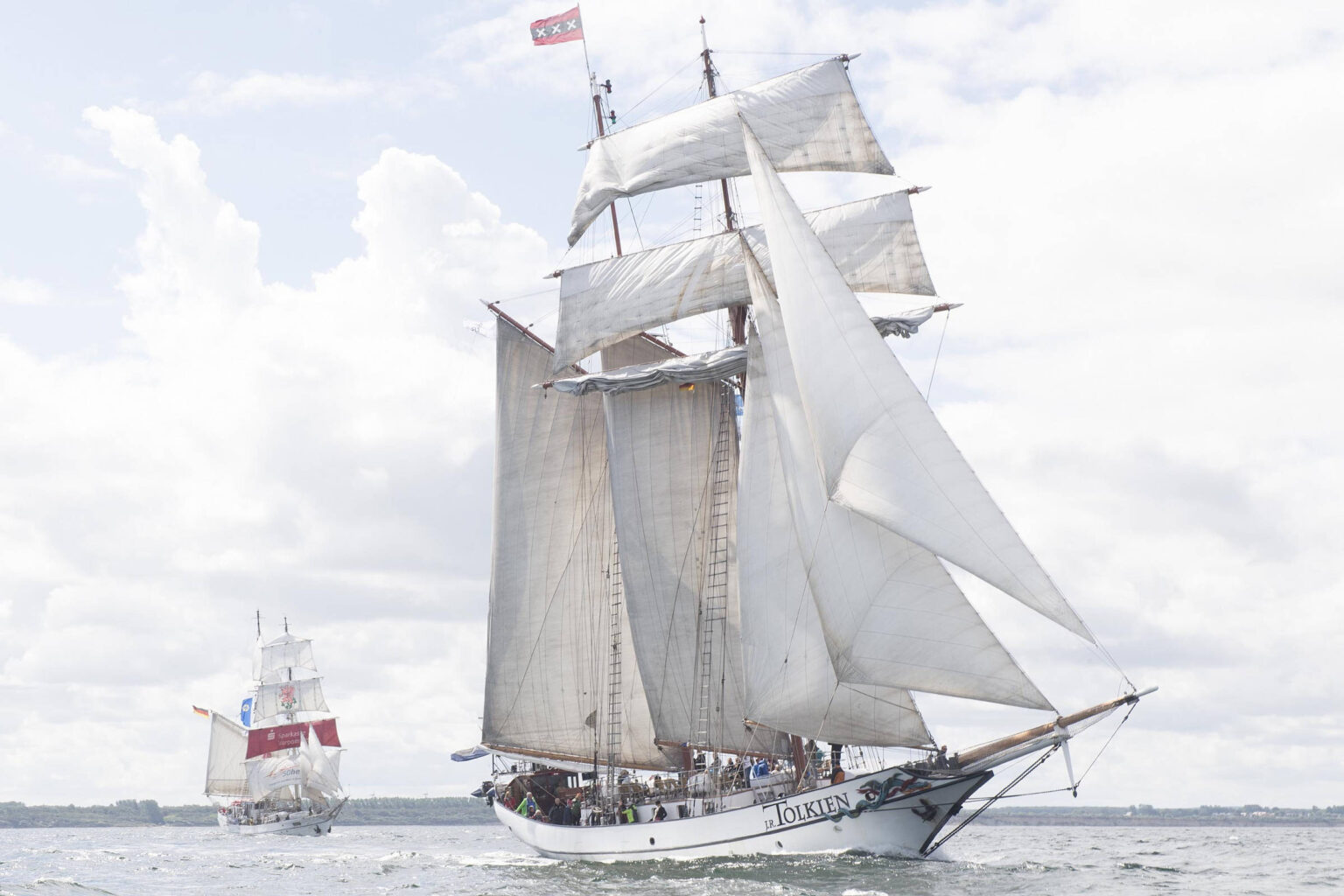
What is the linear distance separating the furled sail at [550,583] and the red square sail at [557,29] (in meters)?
12.4

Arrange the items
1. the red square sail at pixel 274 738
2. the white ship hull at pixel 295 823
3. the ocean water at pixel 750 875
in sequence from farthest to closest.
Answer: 1. the red square sail at pixel 274 738
2. the white ship hull at pixel 295 823
3. the ocean water at pixel 750 875

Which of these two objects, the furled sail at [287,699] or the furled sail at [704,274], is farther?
the furled sail at [287,699]

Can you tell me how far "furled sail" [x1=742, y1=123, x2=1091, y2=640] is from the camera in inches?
1473

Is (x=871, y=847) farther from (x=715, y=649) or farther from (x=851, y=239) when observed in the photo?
(x=851, y=239)

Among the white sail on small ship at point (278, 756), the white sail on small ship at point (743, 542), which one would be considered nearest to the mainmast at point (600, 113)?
the white sail on small ship at point (743, 542)

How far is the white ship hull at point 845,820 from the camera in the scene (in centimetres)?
4316

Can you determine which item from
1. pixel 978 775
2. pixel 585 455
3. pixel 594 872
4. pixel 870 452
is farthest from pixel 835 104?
pixel 594 872

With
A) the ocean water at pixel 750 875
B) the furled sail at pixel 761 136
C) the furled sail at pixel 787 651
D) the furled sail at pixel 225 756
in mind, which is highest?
the furled sail at pixel 761 136

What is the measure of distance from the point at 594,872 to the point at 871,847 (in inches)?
411

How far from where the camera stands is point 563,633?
59.6 m

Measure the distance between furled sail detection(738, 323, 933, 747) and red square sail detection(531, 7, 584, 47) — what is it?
21984mm

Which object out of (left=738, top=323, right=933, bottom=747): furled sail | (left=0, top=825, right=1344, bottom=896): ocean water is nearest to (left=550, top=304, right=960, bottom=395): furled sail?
(left=738, top=323, right=933, bottom=747): furled sail

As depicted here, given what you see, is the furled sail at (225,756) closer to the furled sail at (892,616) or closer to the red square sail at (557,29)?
the red square sail at (557,29)

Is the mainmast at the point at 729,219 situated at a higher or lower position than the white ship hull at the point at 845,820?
higher
